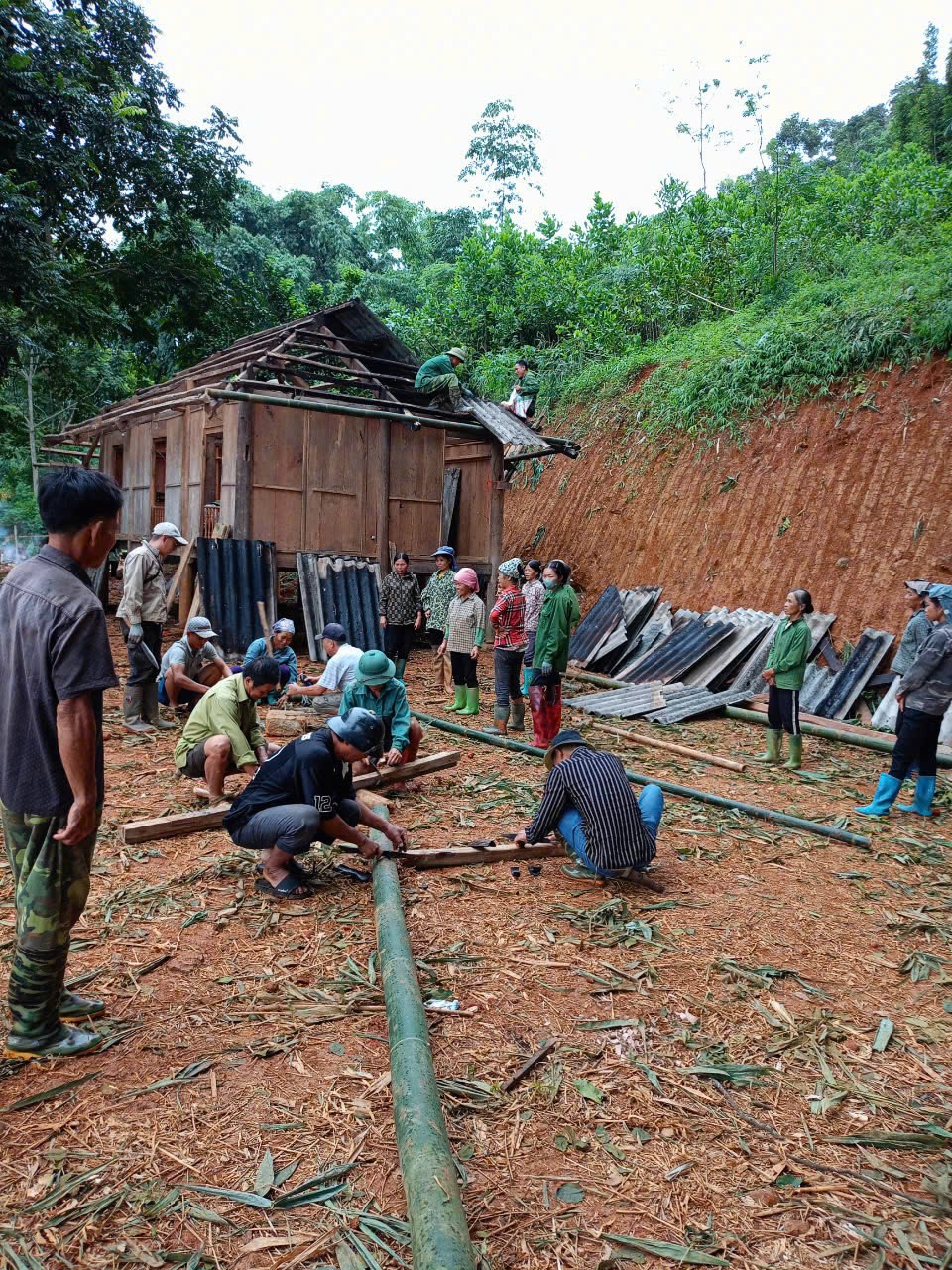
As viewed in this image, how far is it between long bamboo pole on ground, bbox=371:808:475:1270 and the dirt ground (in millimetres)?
153

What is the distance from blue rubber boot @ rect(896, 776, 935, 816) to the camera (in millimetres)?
7086

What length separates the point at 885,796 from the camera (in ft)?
23.1

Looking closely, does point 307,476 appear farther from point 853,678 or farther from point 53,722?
point 53,722

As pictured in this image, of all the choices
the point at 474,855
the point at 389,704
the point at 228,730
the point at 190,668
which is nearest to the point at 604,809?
the point at 474,855

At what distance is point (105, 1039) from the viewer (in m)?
3.45

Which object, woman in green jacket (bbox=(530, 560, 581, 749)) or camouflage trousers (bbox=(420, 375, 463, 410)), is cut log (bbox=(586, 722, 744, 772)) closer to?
woman in green jacket (bbox=(530, 560, 581, 749))

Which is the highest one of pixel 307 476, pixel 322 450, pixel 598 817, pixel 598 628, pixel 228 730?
pixel 322 450

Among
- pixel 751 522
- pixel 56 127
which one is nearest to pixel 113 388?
pixel 56 127

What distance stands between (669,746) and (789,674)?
1.52 meters

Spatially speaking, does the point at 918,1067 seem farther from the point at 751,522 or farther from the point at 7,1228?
the point at 751,522

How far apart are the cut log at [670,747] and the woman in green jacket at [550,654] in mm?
1293

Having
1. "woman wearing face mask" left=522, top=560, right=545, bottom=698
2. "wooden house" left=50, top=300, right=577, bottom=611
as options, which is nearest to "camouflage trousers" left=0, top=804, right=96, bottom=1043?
"woman wearing face mask" left=522, top=560, right=545, bottom=698

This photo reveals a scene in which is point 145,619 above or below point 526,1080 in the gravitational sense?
above

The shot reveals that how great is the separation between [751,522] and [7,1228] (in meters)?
14.0
